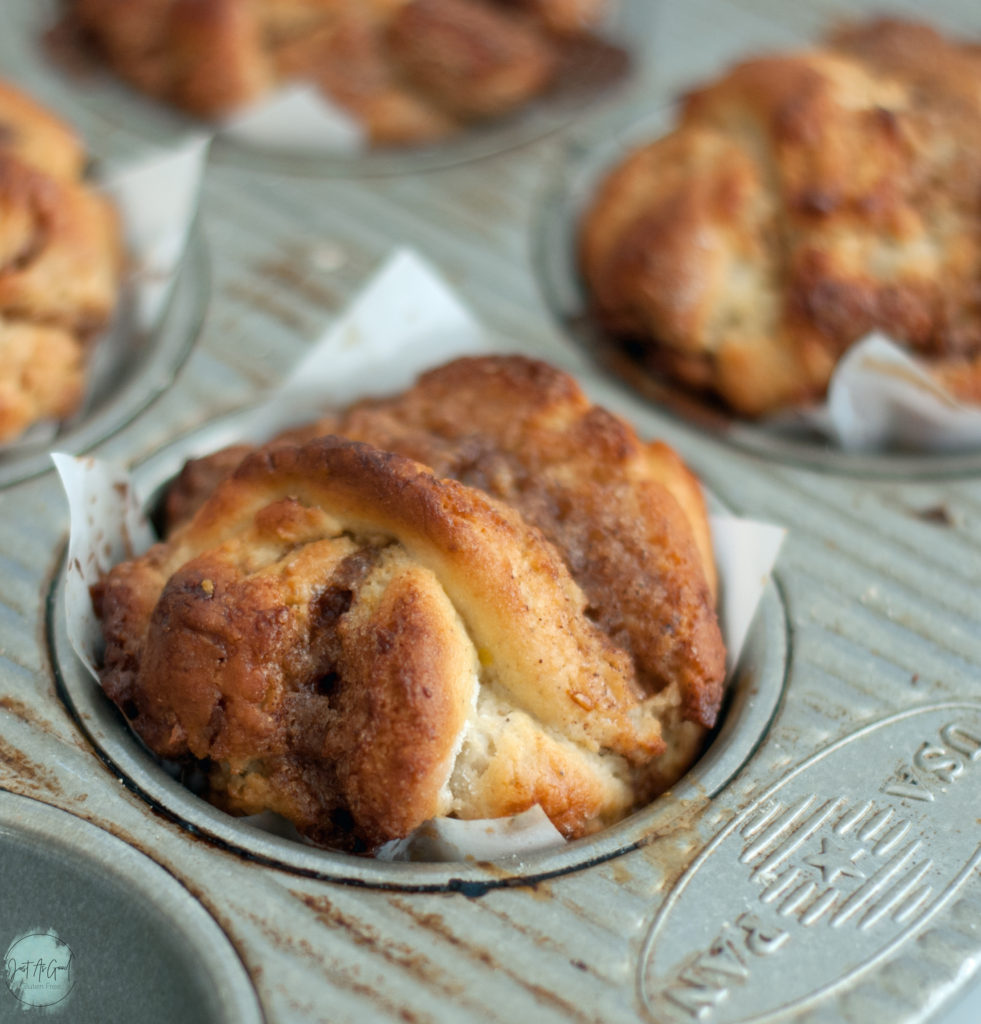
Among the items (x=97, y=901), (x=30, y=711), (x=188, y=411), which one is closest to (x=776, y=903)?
(x=97, y=901)

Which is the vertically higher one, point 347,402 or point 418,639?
point 418,639

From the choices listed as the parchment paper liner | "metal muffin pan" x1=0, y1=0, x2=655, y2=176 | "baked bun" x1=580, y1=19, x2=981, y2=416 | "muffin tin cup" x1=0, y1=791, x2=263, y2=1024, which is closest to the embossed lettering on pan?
"muffin tin cup" x1=0, y1=791, x2=263, y2=1024

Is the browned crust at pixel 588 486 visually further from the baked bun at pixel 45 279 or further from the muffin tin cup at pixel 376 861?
the baked bun at pixel 45 279

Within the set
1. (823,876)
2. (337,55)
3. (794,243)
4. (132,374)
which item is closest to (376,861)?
(823,876)

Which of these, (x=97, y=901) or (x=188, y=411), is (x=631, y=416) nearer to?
(x=188, y=411)

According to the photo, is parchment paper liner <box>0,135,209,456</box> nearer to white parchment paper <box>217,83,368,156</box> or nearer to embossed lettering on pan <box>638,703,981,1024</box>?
white parchment paper <box>217,83,368,156</box>

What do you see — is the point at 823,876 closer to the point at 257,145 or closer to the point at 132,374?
the point at 132,374
